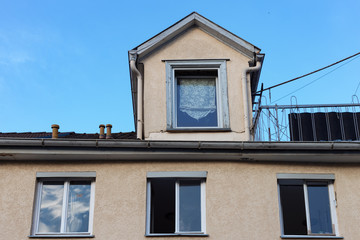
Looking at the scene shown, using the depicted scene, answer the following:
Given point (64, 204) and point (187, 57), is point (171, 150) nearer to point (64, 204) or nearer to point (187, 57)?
point (64, 204)

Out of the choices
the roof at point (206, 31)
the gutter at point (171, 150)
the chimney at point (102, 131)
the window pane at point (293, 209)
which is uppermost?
the roof at point (206, 31)

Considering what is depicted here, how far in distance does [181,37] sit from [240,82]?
1855 mm

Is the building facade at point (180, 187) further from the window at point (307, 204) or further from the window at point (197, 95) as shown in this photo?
the window at point (197, 95)

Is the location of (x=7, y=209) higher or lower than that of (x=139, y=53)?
lower

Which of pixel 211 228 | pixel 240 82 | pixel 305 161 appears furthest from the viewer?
pixel 240 82

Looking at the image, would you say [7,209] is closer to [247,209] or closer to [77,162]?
[77,162]

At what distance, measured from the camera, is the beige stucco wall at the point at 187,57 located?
1132 centimetres

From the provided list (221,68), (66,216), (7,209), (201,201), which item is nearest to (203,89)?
(221,68)

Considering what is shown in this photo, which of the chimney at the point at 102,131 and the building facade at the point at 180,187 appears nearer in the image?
the building facade at the point at 180,187

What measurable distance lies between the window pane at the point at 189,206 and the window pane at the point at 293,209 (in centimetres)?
172

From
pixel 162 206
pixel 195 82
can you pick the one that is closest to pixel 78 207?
pixel 162 206

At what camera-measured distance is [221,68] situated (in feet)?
39.5

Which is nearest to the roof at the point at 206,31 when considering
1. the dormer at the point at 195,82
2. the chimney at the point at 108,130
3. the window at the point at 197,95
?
the dormer at the point at 195,82

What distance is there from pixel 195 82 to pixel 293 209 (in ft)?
11.9
